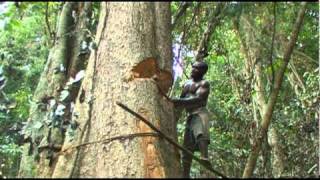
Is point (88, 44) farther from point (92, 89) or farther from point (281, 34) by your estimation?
point (281, 34)

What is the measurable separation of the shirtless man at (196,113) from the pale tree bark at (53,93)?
4.35ft

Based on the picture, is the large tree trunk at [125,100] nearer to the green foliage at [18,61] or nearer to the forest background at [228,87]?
the forest background at [228,87]

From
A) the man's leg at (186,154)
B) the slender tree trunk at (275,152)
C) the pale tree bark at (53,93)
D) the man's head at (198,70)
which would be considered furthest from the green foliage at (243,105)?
the pale tree bark at (53,93)

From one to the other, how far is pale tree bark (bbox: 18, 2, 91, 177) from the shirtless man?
Answer: 1.33 metres

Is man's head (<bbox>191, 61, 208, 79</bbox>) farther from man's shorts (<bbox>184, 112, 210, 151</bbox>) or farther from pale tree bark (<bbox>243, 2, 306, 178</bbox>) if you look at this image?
pale tree bark (<bbox>243, 2, 306, 178</bbox>)

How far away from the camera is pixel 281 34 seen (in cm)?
615

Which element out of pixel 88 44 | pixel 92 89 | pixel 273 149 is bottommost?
pixel 273 149

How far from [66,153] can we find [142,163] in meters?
0.70

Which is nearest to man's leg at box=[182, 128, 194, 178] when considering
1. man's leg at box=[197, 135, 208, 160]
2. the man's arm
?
man's leg at box=[197, 135, 208, 160]

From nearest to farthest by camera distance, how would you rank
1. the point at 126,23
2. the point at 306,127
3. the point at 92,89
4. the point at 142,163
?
the point at 142,163
the point at 92,89
the point at 126,23
the point at 306,127

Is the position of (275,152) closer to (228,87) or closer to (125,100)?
(228,87)

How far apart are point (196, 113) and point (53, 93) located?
169 centimetres

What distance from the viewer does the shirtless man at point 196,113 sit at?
21.6 ft

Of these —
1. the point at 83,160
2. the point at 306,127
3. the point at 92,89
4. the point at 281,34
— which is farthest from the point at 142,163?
the point at 306,127
